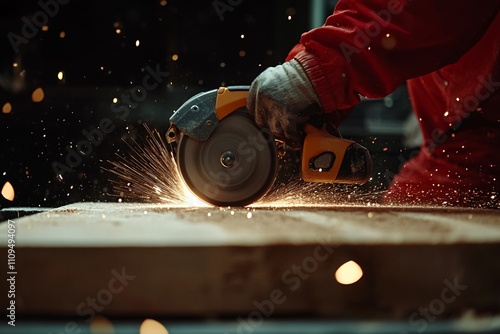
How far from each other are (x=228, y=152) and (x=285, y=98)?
11.0 inches

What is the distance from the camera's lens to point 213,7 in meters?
3.32

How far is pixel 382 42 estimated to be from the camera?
1673 millimetres

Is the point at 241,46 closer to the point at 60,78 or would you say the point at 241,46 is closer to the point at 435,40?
the point at 60,78

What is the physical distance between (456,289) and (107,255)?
646 mm
